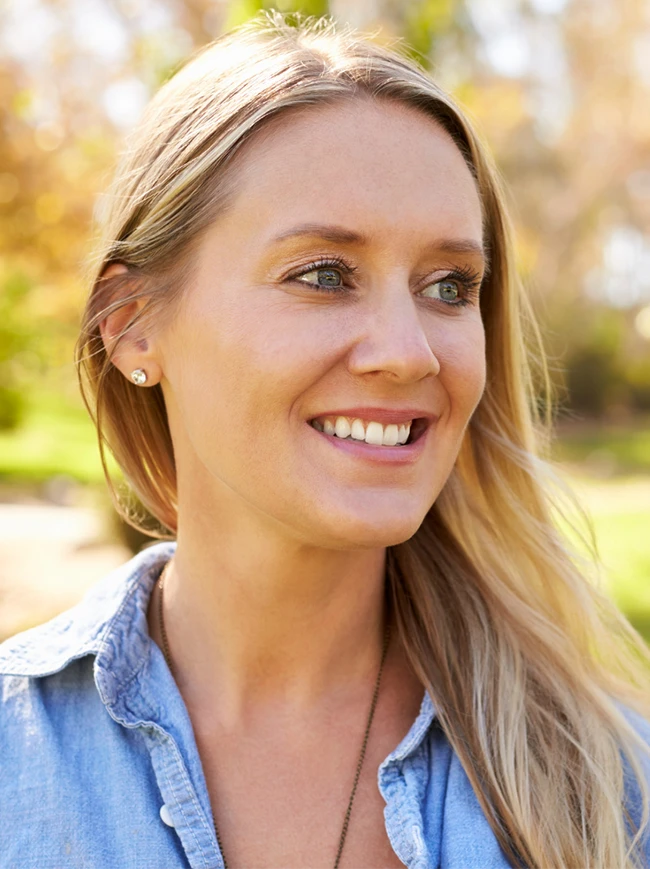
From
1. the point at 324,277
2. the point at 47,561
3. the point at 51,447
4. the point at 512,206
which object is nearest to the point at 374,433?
the point at 324,277

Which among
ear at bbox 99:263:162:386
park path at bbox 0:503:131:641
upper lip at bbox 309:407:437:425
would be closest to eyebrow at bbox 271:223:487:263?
upper lip at bbox 309:407:437:425

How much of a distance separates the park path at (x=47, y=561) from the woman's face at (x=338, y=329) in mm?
5247

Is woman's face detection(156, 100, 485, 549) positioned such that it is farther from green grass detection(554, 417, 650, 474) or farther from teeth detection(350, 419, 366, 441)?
green grass detection(554, 417, 650, 474)

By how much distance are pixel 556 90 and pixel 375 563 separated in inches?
1005

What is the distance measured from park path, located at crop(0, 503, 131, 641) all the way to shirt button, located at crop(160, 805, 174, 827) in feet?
16.6

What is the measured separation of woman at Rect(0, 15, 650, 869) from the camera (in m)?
1.81

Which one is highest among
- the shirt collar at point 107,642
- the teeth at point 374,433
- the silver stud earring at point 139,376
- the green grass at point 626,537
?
the silver stud earring at point 139,376

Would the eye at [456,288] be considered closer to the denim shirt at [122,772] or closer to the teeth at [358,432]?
the teeth at [358,432]

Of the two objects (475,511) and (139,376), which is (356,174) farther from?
(475,511)

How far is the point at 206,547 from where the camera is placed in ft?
7.02

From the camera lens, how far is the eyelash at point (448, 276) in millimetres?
1823

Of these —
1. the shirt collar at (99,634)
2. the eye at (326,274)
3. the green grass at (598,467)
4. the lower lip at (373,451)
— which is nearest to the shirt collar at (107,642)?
the shirt collar at (99,634)

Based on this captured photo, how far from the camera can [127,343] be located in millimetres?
2148

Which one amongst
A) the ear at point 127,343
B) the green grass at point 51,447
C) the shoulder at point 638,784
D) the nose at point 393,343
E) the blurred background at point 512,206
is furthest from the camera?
the green grass at point 51,447
